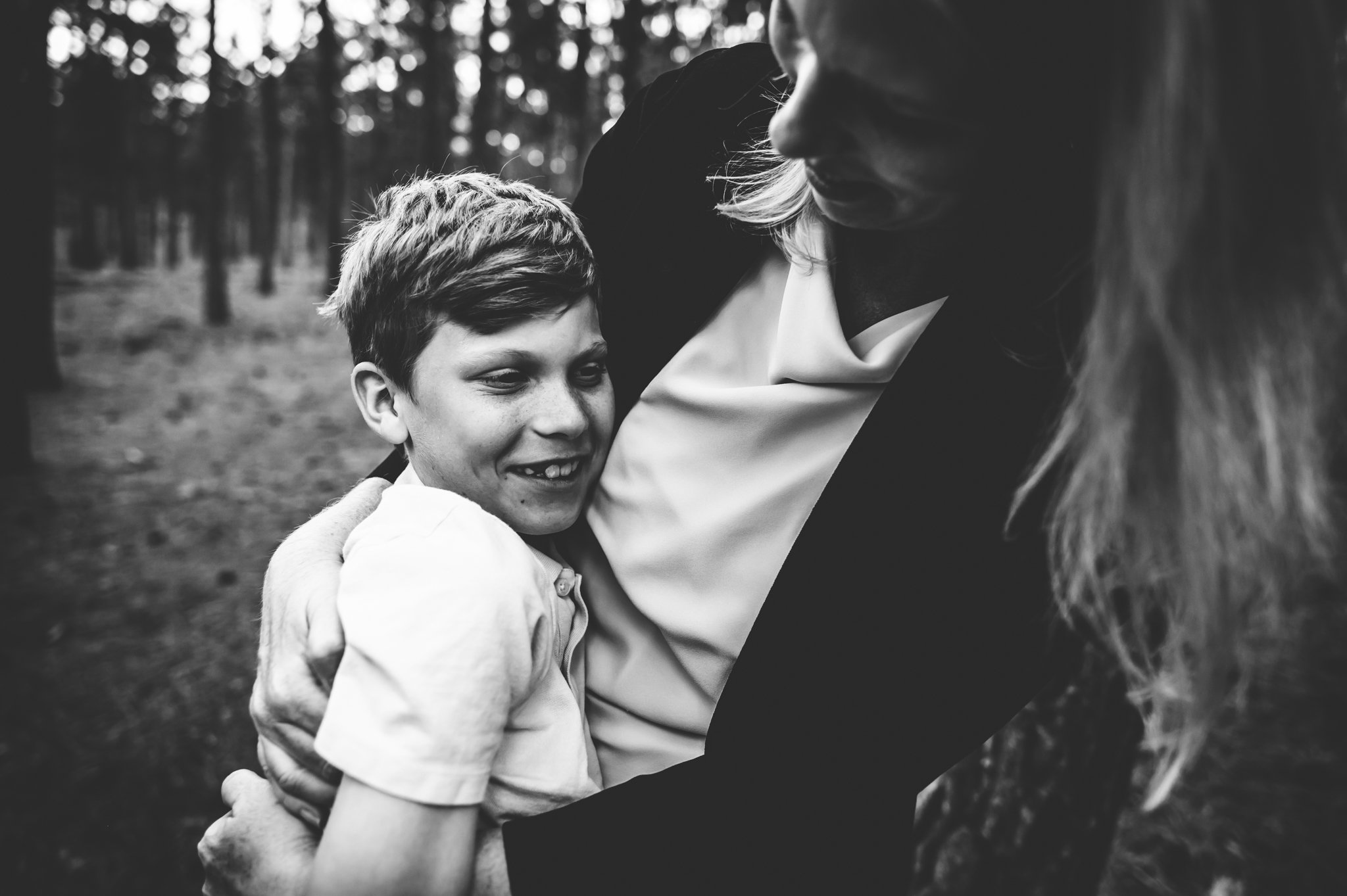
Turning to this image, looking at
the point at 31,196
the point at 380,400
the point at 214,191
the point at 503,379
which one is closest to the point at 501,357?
the point at 503,379

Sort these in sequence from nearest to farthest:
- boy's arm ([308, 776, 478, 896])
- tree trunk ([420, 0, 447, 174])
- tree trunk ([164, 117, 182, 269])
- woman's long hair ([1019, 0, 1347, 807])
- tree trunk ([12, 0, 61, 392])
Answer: woman's long hair ([1019, 0, 1347, 807]) < boy's arm ([308, 776, 478, 896]) < tree trunk ([12, 0, 61, 392]) < tree trunk ([420, 0, 447, 174]) < tree trunk ([164, 117, 182, 269])

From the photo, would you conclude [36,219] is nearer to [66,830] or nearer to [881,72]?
[66,830]

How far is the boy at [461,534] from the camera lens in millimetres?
1188

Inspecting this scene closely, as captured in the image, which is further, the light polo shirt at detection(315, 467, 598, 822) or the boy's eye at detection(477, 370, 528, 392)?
the boy's eye at detection(477, 370, 528, 392)

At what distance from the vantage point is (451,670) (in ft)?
3.97

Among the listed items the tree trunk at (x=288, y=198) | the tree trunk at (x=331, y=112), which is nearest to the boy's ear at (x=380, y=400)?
the tree trunk at (x=331, y=112)

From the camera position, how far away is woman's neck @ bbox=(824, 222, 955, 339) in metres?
1.49

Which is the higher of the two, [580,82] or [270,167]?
[580,82]

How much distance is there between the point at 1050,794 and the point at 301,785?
85.0 inches

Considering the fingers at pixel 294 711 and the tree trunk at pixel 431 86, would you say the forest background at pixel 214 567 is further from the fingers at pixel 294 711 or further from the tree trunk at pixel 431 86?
the fingers at pixel 294 711

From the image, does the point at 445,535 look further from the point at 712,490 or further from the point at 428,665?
the point at 712,490

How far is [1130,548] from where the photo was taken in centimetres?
120

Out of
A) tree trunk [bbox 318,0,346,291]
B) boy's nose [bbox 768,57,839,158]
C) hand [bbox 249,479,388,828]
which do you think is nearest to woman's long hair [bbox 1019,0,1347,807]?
boy's nose [bbox 768,57,839,158]

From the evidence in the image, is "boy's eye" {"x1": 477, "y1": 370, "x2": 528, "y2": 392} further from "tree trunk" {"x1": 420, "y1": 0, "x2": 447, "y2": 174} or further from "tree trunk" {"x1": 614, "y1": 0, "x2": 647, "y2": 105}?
"tree trunk" {"x1": 420, "y1": 0, "x2": 447, "y2": 174}
